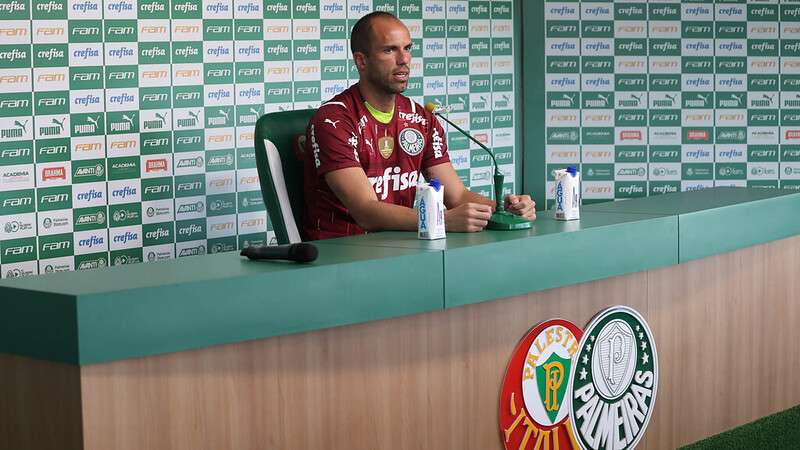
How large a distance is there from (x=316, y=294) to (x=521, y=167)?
3072mm

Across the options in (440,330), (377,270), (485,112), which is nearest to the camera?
(377,270)

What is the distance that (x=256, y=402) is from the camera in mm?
2514

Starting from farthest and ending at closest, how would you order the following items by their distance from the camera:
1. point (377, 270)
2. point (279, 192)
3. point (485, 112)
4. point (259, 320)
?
1. point (485, 112)
2. point (279, 192)
3. point (377, 270)
4. point (259, 320)

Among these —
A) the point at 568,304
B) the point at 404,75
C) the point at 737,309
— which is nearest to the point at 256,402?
the point at 568,304

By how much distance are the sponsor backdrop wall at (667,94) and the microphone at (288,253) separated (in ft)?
9.83

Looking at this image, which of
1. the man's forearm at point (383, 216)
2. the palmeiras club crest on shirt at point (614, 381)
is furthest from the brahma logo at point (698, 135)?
the man's forearm at point (383, 216)

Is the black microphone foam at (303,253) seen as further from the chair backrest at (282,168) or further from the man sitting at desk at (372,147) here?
the chair backrest at (282,168)

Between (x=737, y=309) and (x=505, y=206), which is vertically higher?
(x=505, y=206)

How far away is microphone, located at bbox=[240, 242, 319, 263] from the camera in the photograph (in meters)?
2.57

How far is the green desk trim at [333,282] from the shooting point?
2238 millimetres

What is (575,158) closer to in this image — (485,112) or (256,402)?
(485,112)

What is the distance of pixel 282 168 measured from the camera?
3586mm

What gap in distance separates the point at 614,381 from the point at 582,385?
158 mm

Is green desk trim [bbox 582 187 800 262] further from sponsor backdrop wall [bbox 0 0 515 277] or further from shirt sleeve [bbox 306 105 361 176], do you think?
sponsor backdrop wall [bbox 0 0 515 277]
